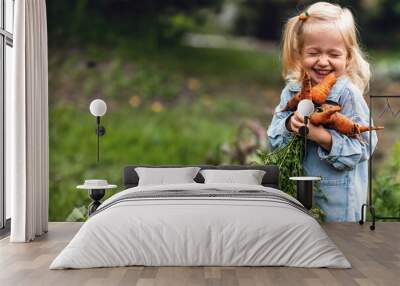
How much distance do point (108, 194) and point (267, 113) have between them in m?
2.05

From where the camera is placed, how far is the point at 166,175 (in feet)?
20.9

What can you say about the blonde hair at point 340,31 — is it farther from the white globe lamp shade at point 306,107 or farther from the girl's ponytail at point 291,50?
the white globe lamp shade at point 306,107

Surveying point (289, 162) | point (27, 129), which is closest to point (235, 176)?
point (289, 162)

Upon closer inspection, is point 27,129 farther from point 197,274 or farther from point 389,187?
point 389,187

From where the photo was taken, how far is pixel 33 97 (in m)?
5.84

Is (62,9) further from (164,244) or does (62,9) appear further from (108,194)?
(164,244)

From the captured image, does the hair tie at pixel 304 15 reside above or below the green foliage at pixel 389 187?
above

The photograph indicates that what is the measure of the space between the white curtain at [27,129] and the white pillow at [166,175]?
38.7 inches

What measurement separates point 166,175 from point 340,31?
8.35 ft


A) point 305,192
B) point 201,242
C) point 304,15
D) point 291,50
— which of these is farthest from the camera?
point 291,50

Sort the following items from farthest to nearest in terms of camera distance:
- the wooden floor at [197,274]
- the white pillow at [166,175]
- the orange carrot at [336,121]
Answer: the orange carrot at [336,121], the white pillow at [166,175], the wooden floor at [197,274]

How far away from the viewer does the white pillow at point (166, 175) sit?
6.32 metres

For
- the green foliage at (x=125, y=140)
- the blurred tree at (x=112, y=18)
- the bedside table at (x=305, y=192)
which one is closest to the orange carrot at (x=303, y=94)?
the green foliage at (x=125, y=140)

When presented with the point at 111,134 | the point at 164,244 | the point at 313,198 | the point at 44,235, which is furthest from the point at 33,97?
the point at 313,198
